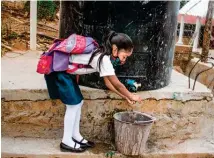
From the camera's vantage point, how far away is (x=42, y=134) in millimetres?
3502

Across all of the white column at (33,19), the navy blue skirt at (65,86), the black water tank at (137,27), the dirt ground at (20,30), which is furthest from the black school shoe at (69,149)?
the dirt ground at (20,30)

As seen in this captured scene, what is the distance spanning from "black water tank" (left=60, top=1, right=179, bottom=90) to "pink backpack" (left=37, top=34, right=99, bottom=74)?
418mm

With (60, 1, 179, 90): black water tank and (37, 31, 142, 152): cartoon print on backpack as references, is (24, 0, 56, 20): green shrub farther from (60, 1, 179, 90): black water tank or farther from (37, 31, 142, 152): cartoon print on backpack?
(37, 31, 142, 152): cartoon print on backpack

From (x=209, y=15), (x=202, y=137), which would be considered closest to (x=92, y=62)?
(x=202, y=137)

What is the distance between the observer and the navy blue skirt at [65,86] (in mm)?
3064

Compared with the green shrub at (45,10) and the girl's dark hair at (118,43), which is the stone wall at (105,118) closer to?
the girl's dark hair at (118,43)

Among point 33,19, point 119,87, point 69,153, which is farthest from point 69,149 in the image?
point 33,19

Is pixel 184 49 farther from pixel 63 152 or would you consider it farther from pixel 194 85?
pixel 63 152

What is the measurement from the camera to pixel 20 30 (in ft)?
23.0

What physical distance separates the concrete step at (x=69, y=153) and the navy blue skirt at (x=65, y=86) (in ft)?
1.66

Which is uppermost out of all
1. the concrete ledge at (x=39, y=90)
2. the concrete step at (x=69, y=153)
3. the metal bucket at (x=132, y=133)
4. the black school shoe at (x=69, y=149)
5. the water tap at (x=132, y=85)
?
the water tap at (x=132, y=85)

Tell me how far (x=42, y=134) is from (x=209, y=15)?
5.41 meters

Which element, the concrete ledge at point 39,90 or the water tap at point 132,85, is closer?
the concrete ledge at point 39,90

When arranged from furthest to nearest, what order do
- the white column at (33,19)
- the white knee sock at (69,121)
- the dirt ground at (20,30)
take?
the dirt ground at (20,30), the white column at (33,19), the white knee sock at (69,121)
